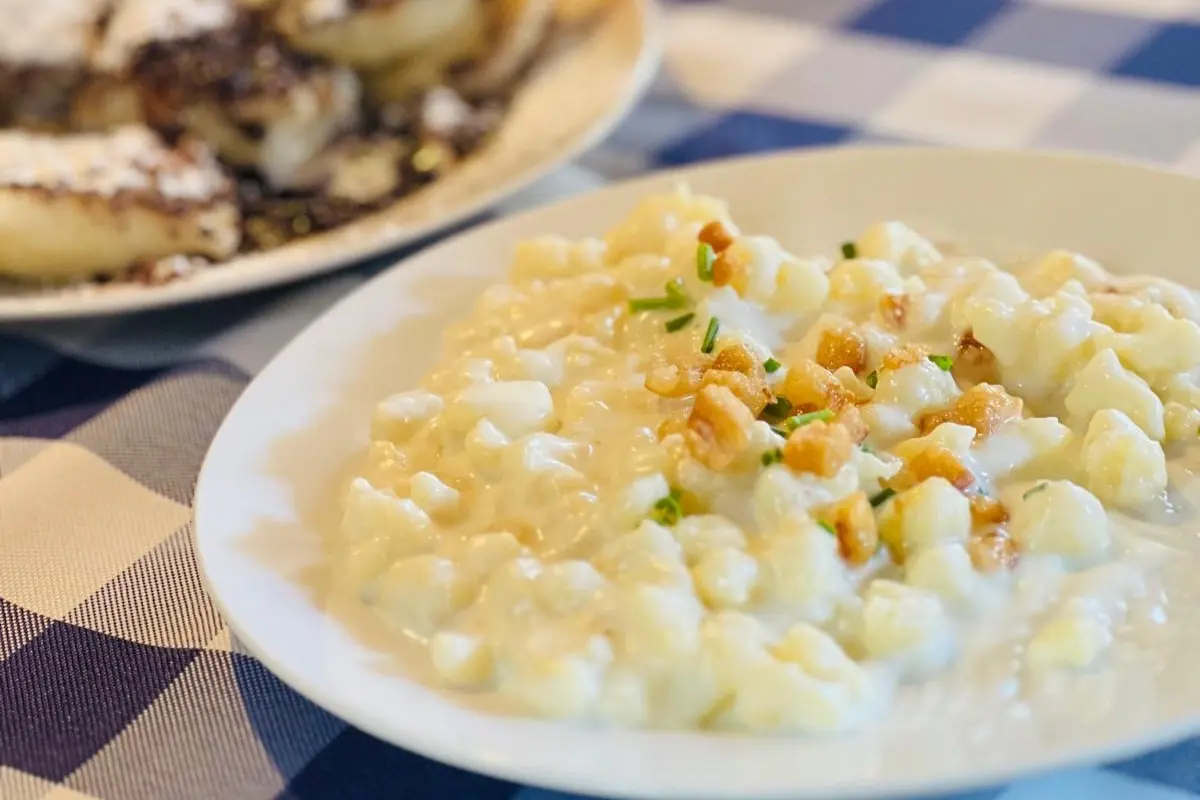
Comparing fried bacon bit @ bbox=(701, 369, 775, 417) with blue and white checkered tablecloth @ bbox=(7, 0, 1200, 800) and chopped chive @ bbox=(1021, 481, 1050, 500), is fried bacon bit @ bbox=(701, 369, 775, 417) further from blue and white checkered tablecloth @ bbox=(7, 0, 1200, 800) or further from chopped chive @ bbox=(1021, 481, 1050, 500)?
blue and white checkered tablecloth @ bbox=(7, 0, 1200, 800)

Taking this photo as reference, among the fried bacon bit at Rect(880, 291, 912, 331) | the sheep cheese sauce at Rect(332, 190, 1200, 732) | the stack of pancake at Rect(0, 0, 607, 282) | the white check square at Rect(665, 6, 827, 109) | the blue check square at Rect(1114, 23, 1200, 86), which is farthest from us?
the white check square at Rect(665, 6, 827, 109)

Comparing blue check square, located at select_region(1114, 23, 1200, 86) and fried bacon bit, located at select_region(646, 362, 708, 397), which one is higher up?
fried bacon bit, located at select_region(646, 362, 708, 397)

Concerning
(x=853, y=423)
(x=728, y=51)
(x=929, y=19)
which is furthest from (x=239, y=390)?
(x=929, y=19)

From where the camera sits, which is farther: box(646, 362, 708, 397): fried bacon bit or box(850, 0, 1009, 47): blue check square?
box(850, 0, 1009, 47): blue check square

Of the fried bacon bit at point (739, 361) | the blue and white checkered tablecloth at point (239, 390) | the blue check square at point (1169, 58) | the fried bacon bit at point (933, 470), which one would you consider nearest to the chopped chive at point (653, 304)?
the fried bacon bit at point (739, 361)

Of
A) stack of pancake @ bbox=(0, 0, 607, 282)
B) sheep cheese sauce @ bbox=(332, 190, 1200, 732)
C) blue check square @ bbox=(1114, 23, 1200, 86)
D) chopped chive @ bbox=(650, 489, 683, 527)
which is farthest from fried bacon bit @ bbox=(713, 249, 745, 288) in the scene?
blue check square @ bbox=(1114, 23, 1200, 86)

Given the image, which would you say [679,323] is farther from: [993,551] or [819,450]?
[993,551]
